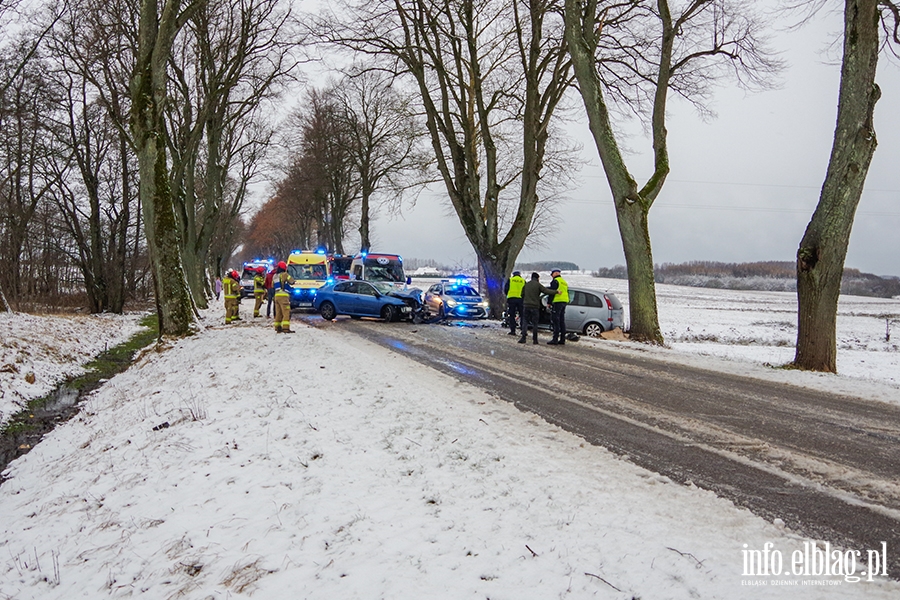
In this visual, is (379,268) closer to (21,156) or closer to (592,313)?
(592,313)

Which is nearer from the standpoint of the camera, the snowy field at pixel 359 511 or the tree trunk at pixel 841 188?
the snowy field at pixel 359 511

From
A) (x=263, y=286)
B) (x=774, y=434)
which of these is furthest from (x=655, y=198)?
(x=263, y=286)

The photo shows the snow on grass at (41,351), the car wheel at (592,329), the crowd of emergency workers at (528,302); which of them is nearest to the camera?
the snow on grass at (41,351)

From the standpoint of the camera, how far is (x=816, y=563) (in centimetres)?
335

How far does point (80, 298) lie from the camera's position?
31.3 meters

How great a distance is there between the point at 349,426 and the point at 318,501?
5.74 ft

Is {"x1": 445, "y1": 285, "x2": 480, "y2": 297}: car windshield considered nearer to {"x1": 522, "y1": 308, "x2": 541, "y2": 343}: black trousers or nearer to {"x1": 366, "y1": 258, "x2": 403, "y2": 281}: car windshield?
{"x1": 366, "y1": 258, "x2": 403, "y2": 281}: car windshield

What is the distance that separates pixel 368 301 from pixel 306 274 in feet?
24.8

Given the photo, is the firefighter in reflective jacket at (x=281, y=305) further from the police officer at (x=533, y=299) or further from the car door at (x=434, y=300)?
the car door at (x=434, y=300)

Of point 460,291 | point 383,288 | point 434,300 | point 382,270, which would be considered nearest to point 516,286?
point 460,291

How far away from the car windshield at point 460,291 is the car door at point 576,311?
4.89m

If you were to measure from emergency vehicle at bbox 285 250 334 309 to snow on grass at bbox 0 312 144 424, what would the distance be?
778 cm

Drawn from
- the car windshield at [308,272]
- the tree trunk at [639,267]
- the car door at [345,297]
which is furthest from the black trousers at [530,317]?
the car windshield at [308,272]

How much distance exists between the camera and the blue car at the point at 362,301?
20203mm
